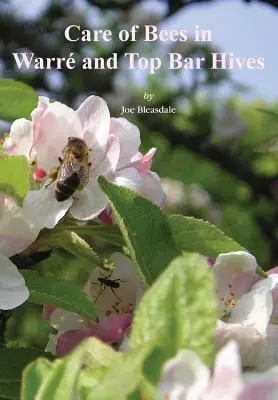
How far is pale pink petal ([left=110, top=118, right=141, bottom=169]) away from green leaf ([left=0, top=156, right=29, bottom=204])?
0.53 feet

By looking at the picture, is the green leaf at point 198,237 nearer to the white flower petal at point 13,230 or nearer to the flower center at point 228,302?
the flower center at point 228,302

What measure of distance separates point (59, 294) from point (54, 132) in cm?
22

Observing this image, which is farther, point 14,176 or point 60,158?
point 60,158

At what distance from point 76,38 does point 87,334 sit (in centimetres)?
347

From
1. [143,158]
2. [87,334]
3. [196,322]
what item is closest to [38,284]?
[87,334]

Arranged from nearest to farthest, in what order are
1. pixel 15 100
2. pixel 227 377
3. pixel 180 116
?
pixel 227 377
pixel 15 100
pixel 180 116

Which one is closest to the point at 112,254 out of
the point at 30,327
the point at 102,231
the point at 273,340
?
the point at 102,231

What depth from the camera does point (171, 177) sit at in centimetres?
633

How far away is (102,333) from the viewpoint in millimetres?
873

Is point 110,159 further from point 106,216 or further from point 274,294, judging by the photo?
point 274,294

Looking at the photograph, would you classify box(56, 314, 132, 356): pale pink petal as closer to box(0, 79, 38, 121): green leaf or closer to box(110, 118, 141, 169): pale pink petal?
box(110, 118, 141, 169): pale pink petal

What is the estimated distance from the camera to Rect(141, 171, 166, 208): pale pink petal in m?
1.00

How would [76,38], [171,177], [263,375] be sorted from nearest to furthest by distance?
[263,375] < [76,38] < [171,177]

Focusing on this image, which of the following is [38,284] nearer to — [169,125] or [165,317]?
[165,317]
